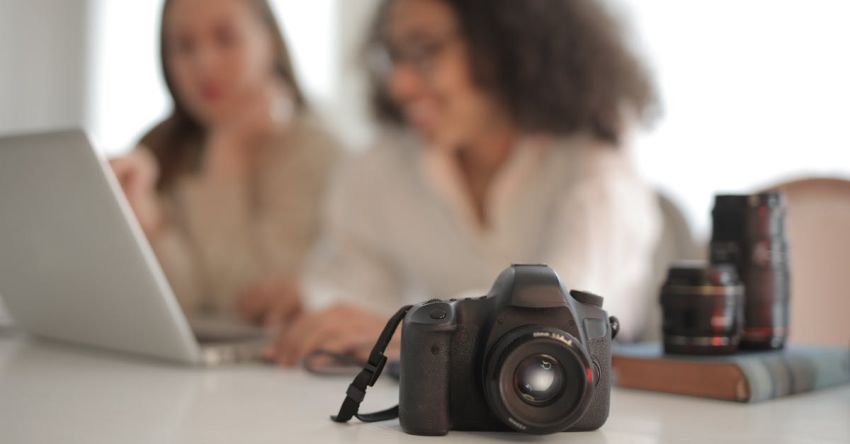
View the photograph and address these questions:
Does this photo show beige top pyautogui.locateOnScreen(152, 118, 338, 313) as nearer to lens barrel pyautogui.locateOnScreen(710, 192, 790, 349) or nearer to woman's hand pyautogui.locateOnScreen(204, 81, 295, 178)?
woman's hand pyautogui.locateOnScreen(204, 81, 295, 178)

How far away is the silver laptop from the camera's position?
0.87m

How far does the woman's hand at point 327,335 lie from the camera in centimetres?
97

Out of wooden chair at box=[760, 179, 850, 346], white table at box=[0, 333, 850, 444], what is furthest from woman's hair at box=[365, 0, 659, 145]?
white table at box=[0, 333, 850, 444]

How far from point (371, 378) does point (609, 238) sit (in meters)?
0.71

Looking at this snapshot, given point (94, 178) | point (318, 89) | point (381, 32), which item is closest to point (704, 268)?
point (94, 178)

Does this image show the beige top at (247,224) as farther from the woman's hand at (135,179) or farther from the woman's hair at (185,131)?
the woman's hand at (135,179)

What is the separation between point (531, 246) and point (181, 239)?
2.63 feet

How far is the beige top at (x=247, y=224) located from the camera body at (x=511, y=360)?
124 centimetres

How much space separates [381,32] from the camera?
5.33 ft

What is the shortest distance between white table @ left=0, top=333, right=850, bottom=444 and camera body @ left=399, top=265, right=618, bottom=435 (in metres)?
0.02

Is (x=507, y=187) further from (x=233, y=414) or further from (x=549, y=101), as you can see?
(x=233, y=414)

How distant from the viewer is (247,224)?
6.35ft

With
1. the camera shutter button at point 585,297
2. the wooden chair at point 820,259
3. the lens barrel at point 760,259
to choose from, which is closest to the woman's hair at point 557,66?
the wooden chair at point 820,259

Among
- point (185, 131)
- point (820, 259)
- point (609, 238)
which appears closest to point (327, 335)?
point (609, 238)
